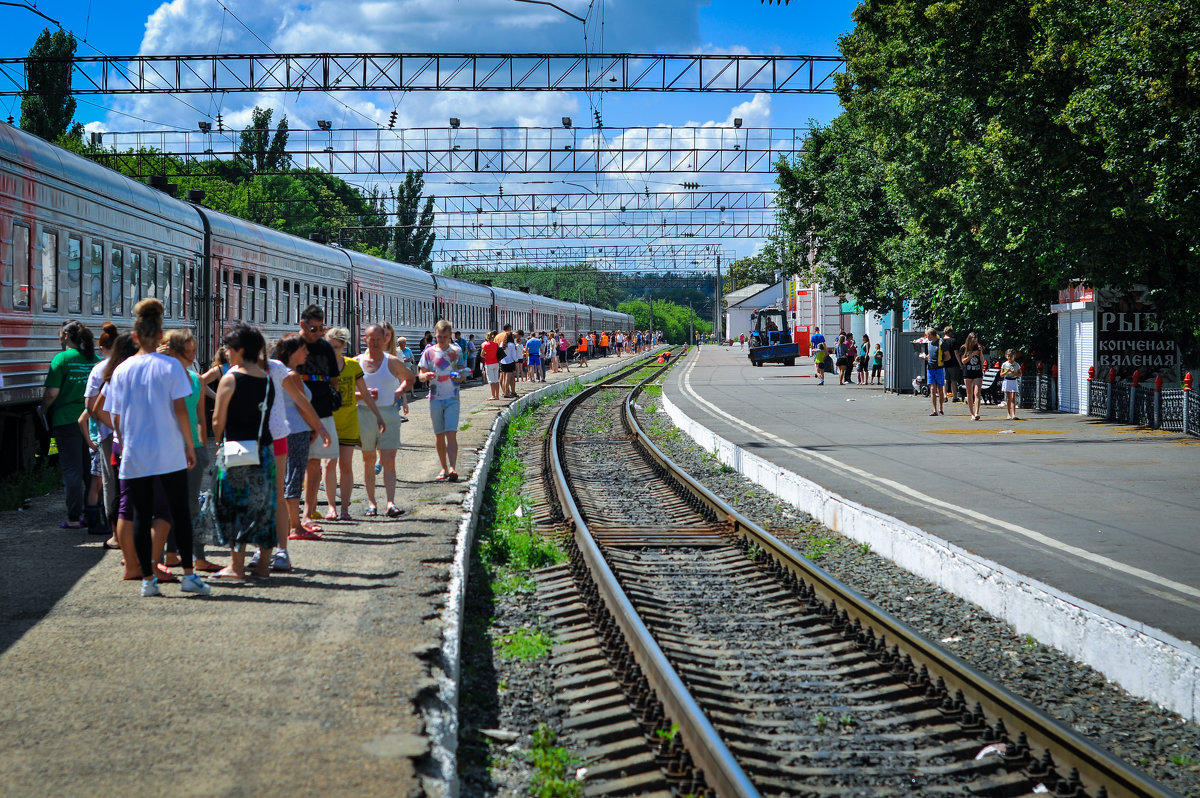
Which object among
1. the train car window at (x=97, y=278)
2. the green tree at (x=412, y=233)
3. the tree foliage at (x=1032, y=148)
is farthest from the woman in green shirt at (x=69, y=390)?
the green tree at (x=412, y=233)

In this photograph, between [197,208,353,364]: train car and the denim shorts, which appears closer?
the denim shorts

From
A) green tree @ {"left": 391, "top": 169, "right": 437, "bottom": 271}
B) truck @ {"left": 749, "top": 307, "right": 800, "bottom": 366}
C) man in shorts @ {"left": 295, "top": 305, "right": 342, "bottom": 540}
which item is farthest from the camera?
green tree @ {"left": 391, "top": 169, "right": 437, "bottom": 271}

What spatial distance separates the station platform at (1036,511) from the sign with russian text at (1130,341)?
130cm

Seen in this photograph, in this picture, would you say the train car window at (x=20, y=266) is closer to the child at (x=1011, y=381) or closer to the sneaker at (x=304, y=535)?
the sneaker at (x=304, y=535)

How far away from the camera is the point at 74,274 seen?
15391 mm

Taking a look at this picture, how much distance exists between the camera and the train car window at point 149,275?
59.7 ft

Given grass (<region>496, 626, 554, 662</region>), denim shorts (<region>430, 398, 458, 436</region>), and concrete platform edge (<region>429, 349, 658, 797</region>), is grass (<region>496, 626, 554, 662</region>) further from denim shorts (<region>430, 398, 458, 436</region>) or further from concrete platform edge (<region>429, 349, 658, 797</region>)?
denim shorts (<region>430, 398, 458, 436</region>)

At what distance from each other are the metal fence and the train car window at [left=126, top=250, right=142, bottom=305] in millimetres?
15988

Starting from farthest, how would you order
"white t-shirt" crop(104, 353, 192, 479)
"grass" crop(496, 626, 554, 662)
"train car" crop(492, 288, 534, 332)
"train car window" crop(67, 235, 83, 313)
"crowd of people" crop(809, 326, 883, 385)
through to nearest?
"train car" crop(492, 288, 534, 332) < "crowd of people" crop(809, 326, 883, 385) < "train car window" crop(67, 235, 83, 313) < "white t-shirt" crop(104, 353, 192, 479) < "grass" crop(496, 626, 554, 662)

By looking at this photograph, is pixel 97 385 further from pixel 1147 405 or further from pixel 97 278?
pixel 1147 405

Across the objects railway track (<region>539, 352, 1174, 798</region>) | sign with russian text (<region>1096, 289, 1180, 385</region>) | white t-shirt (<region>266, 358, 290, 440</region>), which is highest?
sign with russian text (<region>1096, 289, 1180, 385</region>)

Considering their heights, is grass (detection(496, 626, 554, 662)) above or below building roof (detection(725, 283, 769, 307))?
below

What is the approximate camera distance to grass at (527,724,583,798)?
5.11 metres

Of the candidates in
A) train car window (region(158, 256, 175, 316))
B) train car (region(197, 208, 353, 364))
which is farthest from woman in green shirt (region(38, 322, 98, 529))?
train car (region(197, 208, 353, 364))
